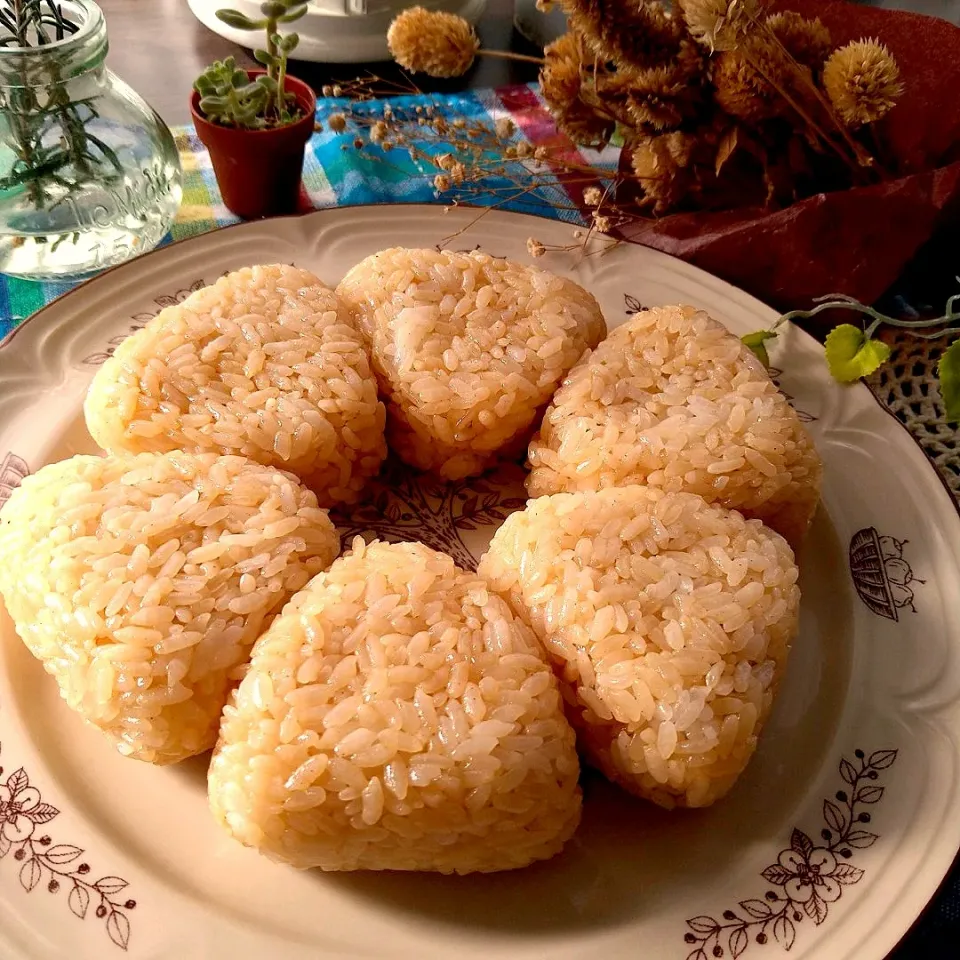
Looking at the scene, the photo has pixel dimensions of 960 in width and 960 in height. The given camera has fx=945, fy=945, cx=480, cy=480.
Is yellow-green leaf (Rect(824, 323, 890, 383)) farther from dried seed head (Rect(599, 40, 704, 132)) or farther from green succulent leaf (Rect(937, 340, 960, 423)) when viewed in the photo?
dried seed head (Rect(599, 40, 704, 132))

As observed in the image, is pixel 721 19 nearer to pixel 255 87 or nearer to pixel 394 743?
pixel 255 87

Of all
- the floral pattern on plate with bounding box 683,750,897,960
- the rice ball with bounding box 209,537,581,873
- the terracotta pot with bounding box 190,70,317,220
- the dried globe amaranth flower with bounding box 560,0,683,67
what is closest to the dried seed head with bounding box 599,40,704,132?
the dried globe amaranth flower with bounding box 560,0,683,67

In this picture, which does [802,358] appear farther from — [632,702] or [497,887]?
[497,887]

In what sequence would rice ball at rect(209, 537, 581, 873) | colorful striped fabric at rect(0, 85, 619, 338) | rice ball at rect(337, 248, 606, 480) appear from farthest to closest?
colorful striped fabric at rect(0, 85, 619, 338) → rice ball at rect(337, 248, 606, 480) → rice ball at rect(209, 537, 581, 873)

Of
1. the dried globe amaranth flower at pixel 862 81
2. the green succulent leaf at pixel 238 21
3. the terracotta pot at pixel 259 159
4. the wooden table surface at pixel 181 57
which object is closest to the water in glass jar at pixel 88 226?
the terracotta pot at pixel 259 159

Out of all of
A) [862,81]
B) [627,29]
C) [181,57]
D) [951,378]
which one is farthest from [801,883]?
[181,57]
